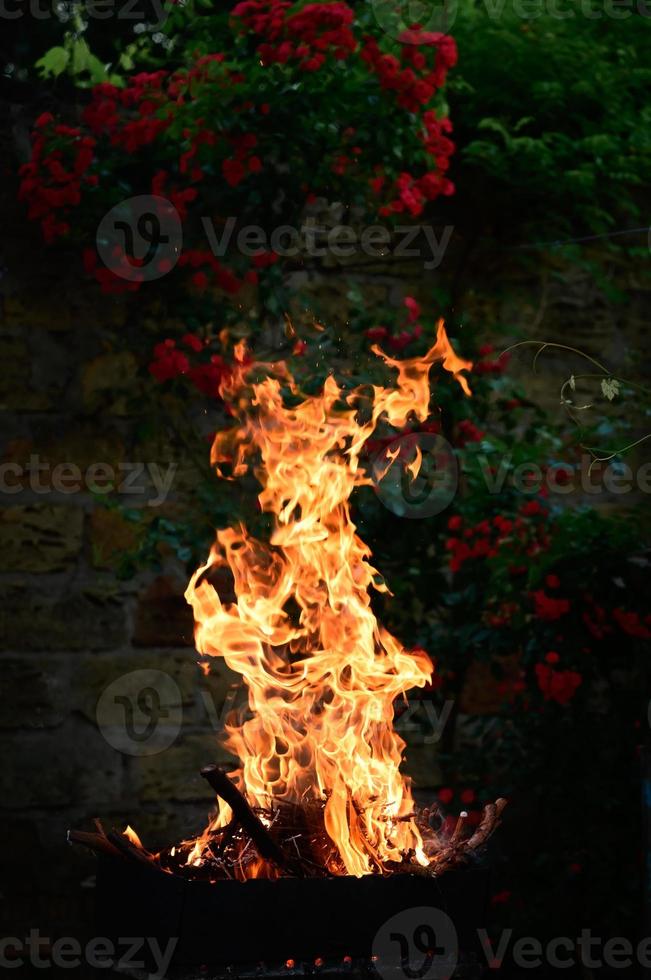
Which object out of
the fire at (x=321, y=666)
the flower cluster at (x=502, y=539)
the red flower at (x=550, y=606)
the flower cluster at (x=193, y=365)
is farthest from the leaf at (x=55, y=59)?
the red flower at (x=550, y=606)

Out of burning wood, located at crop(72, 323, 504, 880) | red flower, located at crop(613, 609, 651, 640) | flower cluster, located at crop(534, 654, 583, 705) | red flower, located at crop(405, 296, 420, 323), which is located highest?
red flower, located at crop(405, 296, 420, 323)

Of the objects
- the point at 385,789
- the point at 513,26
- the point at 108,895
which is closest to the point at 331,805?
the point at 385,789

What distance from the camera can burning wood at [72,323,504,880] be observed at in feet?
9.92

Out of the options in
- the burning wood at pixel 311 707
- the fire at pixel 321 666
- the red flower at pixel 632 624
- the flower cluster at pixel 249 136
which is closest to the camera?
the burning wood at pixel 311 707

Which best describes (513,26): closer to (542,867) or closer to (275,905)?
(542,867)

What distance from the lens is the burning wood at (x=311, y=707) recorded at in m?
3.02

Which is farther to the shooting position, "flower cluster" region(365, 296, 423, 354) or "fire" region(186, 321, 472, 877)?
"flower cluster" region(365, 296, 423, 354)

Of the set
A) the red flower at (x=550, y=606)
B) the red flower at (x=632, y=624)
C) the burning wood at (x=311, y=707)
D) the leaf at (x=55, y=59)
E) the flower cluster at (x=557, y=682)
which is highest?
the leaf at (x=55, y=59)

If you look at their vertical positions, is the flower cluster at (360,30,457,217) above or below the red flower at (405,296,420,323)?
above

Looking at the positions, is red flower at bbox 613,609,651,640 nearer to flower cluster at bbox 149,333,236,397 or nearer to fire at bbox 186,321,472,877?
fire at bbox 186,321,472,877

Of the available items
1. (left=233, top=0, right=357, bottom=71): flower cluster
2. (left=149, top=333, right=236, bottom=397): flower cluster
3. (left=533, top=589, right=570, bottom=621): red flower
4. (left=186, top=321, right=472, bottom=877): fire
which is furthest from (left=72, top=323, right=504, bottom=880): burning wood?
(left=233, top=0, right=357, bottom=71): flower cluster

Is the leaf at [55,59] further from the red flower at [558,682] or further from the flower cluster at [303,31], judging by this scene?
the red flower at [558,682]

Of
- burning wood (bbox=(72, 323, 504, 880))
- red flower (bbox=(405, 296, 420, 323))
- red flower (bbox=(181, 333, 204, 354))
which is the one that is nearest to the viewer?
burning wood (bbox=(72, 323, 504, 880))

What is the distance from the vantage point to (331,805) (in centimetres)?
311
